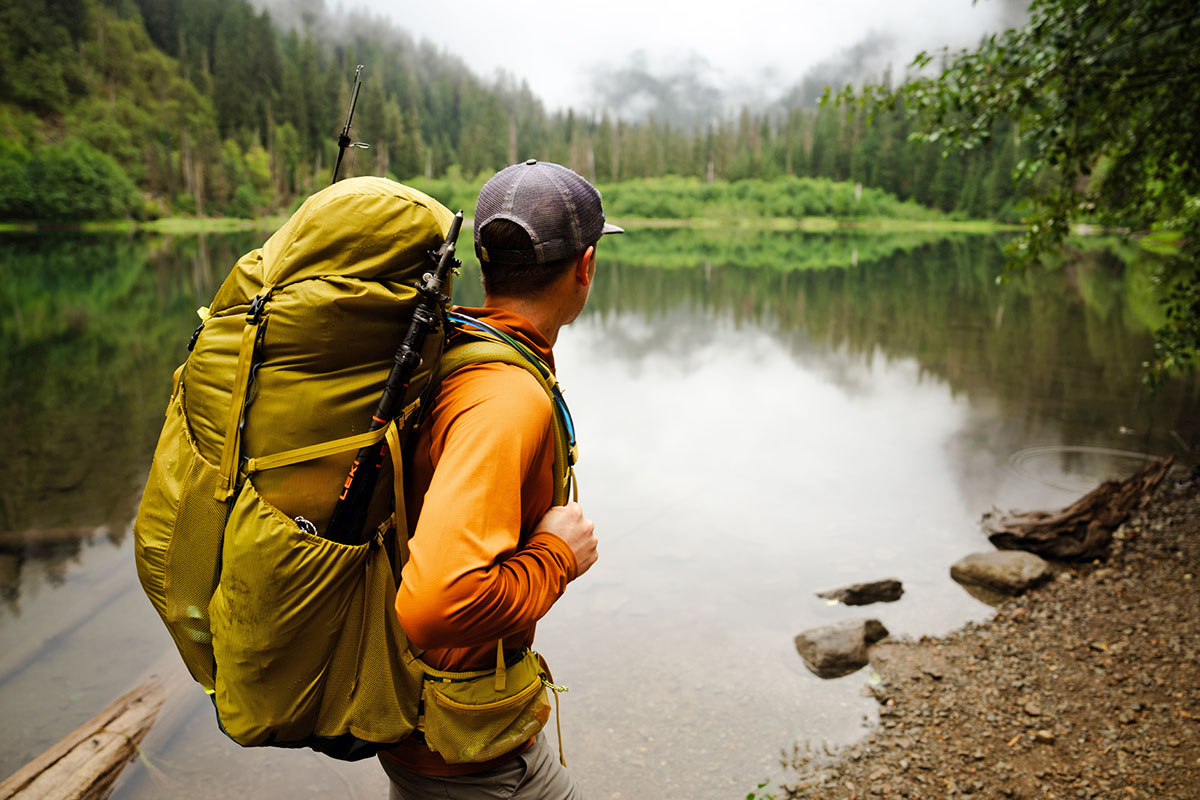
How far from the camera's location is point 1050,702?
5.40m

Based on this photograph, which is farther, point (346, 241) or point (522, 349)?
point (522, 349)

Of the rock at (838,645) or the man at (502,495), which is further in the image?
the rock at (838,645)

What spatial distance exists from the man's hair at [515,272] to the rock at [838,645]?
5.60m

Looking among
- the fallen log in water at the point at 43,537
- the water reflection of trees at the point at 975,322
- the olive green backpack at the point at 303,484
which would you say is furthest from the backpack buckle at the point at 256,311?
the water reflection of trees at the point at 975,322

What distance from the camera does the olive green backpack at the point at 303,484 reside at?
5.93 ft

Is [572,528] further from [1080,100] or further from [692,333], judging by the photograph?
[692,333]

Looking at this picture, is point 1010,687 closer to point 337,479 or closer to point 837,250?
point 337,479

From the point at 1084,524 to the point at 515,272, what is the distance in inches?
335

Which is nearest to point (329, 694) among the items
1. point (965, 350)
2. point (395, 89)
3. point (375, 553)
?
point (375, 553)

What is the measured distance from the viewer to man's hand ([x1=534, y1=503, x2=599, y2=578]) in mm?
2102

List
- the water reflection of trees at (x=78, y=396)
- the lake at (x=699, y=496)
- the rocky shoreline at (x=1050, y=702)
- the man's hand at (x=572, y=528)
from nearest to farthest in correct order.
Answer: the man's hand at (x=572, y=528), the rocky shoreline at (x=1050, y=702), the lake at (x=699, y=496), the water reflection of trees at (x=78, y=396)

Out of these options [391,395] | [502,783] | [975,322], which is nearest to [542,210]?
[391,395]

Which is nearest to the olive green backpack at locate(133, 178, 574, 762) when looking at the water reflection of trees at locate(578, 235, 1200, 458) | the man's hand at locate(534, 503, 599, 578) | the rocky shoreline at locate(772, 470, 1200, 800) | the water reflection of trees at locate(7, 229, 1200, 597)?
the man's hand at locate(534, 503, 599, 578)

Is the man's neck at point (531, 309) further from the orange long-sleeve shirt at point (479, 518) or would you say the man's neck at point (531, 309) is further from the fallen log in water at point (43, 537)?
the fallen log in water at point (43, 537)
